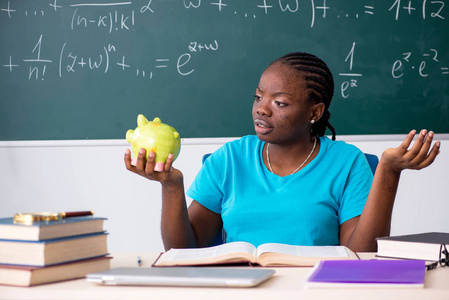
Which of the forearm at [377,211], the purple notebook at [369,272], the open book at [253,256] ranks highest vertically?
the forearm at [377,211]

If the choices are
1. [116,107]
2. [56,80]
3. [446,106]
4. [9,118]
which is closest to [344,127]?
[446,106]

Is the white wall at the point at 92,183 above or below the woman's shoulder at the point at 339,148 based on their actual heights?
above

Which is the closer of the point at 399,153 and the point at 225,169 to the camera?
the point at 399,153

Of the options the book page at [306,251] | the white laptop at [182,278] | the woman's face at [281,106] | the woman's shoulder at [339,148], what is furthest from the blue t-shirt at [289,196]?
the white laptop at [182,278]

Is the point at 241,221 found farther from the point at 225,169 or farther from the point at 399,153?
the point at 399,153

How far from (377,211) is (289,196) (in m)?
0.31

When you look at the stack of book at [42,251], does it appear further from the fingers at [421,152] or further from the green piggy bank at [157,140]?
the fingers at [421,152]

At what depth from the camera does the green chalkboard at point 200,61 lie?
272 cm

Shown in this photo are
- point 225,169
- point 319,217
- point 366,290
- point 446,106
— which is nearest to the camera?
A: point 366,290

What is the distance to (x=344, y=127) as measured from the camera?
2.76 metres

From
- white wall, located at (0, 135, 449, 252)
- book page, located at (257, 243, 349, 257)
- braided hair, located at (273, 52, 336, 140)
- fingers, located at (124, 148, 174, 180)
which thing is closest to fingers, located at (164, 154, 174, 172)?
fingers, located at (124, 148, 174, 180)

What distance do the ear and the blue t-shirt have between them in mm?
96

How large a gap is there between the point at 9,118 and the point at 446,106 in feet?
7.46

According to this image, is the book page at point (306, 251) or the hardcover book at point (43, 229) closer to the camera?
the hardcover book at point (43, 229)
